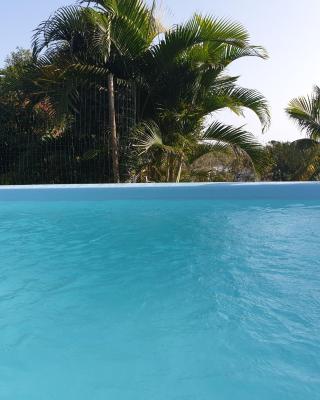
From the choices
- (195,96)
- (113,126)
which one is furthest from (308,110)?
(113,126)

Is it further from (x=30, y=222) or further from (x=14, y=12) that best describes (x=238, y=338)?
(x=14, y=12)

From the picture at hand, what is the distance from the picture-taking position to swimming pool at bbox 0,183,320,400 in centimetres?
150

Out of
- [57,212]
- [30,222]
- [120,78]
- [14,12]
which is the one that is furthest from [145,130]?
[14,12]

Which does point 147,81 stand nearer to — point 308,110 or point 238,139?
point 238,139

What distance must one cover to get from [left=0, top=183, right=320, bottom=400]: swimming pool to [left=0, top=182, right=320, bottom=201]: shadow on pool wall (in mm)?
1604

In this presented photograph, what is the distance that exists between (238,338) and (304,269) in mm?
1250

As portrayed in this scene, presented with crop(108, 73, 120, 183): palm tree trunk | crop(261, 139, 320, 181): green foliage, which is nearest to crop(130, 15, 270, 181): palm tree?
crop(108, 73, 120, 183): palm tree trunk

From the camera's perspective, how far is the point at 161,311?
7.06ft

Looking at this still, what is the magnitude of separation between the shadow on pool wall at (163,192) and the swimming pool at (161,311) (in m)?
1.60

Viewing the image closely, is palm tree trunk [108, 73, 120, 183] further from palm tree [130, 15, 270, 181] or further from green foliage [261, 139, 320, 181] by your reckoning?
green foliage [261, 139, 320, 181]

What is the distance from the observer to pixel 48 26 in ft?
24.2

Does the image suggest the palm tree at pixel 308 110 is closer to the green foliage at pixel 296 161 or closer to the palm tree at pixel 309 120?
the palm tree at pixel 309 120

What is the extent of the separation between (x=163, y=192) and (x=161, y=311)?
435cm

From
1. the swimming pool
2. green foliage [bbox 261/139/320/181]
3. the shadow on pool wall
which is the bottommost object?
the swimming pool
